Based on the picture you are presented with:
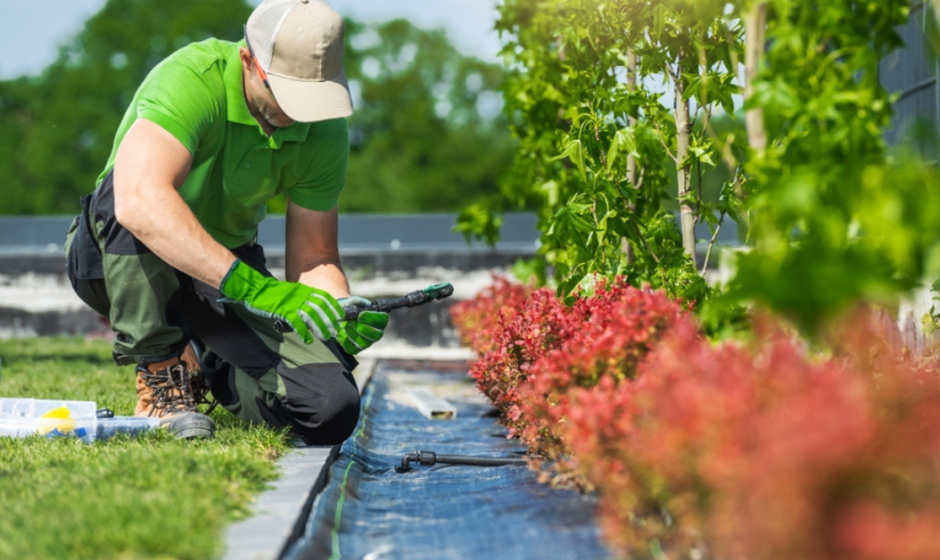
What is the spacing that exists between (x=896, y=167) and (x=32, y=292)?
9.76m

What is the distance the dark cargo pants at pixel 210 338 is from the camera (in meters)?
3.65

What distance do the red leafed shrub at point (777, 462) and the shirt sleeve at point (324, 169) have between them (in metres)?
2.25

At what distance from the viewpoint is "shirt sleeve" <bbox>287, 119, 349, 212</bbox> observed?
399 cm

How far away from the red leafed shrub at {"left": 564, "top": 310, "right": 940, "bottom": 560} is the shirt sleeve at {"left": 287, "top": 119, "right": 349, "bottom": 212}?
2.25m

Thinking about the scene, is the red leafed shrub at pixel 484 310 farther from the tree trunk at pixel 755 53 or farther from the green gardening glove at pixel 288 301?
the tree trunk at pixel 755 53

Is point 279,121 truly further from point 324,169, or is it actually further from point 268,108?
point 324,169

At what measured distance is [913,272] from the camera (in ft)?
5.97

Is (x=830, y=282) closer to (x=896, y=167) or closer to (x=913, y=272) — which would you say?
(x=913, y=272)

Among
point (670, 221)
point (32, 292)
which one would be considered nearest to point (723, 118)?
point (32, 292)

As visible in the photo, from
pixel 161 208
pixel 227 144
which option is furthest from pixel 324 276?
pixel 161 208

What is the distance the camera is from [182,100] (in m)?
3.47

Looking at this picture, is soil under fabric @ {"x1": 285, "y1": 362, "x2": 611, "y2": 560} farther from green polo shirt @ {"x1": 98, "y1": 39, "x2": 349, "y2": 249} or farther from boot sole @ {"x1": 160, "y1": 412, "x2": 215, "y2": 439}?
green polo shirt @ {"x1": 98, "y1": 39, "x2": 349, "y2": 249}

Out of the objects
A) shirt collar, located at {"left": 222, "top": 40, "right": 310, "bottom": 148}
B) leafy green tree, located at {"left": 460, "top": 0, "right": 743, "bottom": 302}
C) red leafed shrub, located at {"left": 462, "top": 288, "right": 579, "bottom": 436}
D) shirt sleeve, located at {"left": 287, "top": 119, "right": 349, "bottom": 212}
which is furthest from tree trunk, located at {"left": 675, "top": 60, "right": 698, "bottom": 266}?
shirt collar, located at {"left": 222, "top": 40, "right": 310, "bottom": 148}

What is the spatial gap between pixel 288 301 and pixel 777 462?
2.11 meters
